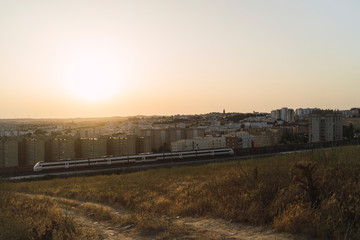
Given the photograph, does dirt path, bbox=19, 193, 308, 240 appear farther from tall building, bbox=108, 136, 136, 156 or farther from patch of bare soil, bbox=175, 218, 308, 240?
tall building, bbox=108, 136, 136, 156

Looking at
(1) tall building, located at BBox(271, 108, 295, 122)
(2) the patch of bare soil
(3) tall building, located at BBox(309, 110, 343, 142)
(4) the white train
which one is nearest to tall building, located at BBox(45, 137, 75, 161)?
(4) the white train

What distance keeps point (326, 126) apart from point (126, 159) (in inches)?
1820

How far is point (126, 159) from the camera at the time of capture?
2991cm

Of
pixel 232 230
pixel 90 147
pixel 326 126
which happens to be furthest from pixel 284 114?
pixel 232 230

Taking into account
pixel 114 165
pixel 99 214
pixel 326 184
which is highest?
pixel 326 184

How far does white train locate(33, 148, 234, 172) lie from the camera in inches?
1046

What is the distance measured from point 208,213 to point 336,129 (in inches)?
2431

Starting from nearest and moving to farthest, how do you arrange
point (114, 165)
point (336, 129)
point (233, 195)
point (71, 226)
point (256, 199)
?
point (71, 226)
point (256, 199)
point (233, 195)
point (114, 165)
point (336, 129)

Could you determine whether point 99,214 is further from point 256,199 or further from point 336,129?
point 336,129

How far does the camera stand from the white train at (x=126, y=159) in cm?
2656

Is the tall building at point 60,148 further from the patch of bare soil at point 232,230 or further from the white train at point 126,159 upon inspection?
the patch of bare soil at point 232,230

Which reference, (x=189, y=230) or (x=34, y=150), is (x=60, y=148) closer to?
(x=34, y=150)

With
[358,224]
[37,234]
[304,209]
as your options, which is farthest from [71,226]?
[358,224]

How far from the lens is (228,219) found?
6098 millimetres
